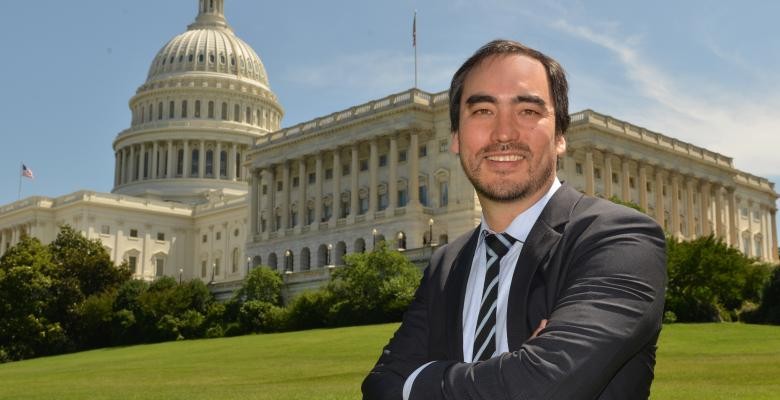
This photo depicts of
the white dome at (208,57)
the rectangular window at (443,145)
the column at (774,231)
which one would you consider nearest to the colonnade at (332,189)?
the rectangular window at (443,145)

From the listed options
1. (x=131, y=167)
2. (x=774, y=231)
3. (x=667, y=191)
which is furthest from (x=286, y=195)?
(x=774, y=231)

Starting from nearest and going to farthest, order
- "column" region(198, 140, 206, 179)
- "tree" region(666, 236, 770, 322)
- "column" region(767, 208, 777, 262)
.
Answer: "tree" region(666, 236, 770, 322), "column" region(767, 208, 777, 262), "column" region(198, 140, 206, 179)

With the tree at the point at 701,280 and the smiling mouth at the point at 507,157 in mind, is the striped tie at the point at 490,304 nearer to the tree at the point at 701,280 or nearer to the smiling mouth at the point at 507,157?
the smiling mouth at the point at 507,157

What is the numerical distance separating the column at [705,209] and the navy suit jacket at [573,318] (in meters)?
120

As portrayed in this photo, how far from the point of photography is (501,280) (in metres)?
4.73

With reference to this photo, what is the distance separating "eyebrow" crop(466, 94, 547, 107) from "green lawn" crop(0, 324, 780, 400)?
53.7ft

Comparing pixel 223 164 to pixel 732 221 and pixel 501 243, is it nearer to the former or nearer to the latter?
pixel 732 221

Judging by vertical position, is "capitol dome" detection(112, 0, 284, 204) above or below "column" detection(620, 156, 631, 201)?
above

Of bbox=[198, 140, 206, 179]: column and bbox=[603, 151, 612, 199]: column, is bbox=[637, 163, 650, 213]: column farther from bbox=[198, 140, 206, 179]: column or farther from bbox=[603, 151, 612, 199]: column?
bbox=[198, 140, 206, 179]: column

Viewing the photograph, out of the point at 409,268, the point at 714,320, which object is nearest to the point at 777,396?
the point at 714,320

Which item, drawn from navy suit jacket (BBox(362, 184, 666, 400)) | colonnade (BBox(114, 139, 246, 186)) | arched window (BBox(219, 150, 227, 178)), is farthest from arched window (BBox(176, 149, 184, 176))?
navy suit jacket (BBox(362, 184, 666, 400))

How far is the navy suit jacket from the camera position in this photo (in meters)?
3.89

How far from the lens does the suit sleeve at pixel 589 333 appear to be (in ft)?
12.7

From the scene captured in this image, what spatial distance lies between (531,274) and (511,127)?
791 mm
